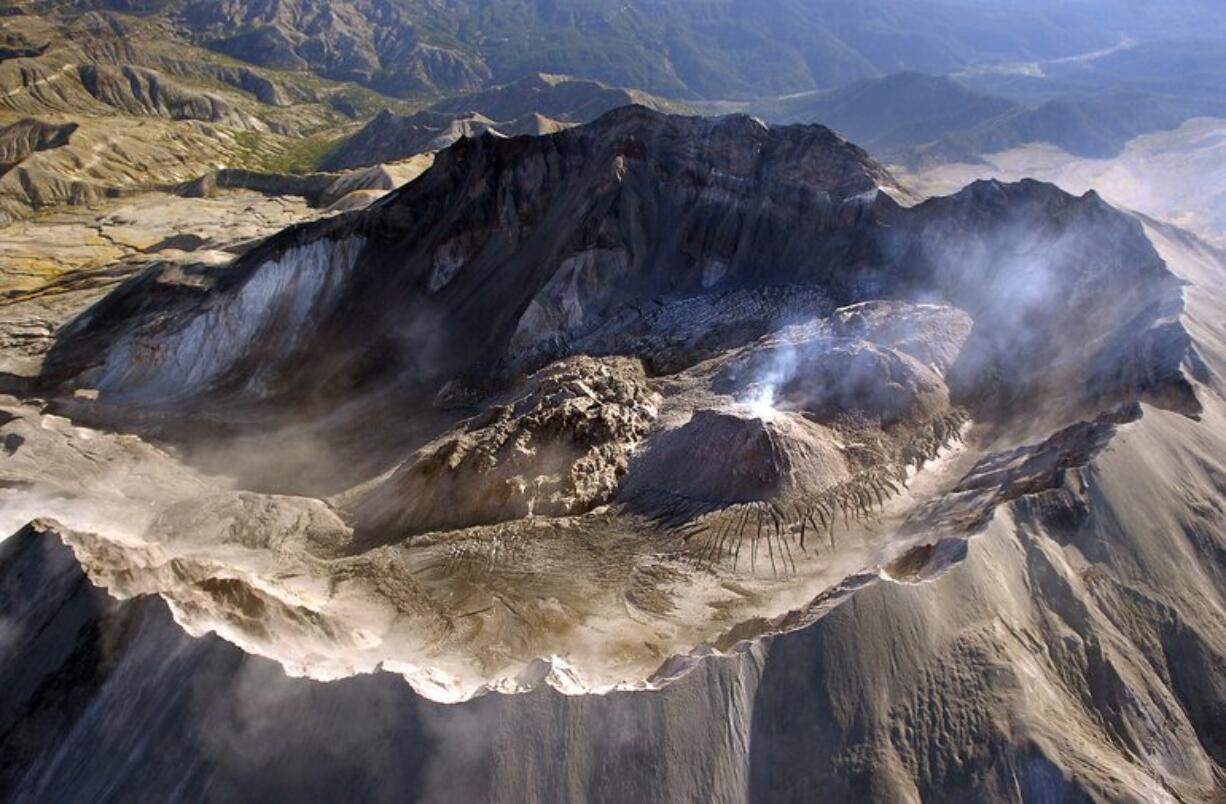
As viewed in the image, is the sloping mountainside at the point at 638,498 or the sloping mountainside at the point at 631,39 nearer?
the sloping mountainside at the point at 638,498

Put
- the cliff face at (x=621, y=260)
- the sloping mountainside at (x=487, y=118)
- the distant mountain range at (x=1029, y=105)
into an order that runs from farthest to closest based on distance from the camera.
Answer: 1. the distant mountain range at (x=1029, y=105)
2. the sloping mountainside at (x=487, y=118)
3. the cliff face at (x=621, y=260)

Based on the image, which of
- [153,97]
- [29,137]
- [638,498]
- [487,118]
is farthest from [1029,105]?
[638,498]

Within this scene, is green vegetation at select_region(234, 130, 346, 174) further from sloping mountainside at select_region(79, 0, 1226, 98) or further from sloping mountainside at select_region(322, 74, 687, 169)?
A: sloping mountainside at select_region(79, 0, 1226, 98)

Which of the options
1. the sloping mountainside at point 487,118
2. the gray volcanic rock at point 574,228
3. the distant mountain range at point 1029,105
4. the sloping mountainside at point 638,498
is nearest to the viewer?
the sloping mountainside at point 638,498

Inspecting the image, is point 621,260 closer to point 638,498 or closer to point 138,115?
point 638,498

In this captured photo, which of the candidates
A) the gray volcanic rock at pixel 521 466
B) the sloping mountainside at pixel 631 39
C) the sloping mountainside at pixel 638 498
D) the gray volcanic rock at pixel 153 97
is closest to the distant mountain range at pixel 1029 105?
the sloping mountainside at pixel 631 39

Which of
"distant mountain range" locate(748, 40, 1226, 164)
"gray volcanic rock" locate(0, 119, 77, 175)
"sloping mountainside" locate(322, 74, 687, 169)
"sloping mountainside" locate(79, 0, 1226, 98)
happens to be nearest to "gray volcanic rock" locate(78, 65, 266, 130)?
"sloping mountainside" locate(322, 74, 687, 169)

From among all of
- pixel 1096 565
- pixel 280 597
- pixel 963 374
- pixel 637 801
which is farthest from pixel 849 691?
pixel 963 374

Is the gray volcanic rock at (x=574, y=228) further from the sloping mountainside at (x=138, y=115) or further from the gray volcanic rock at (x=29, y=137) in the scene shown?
the gray volcanic rock at (x=29, y=137)

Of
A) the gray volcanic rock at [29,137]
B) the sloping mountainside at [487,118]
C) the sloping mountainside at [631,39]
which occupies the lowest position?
the sloping mountainside at [631,39]
